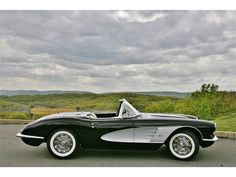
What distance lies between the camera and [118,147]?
5707mm

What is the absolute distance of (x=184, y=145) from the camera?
5715 mm

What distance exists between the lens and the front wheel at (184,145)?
565cm

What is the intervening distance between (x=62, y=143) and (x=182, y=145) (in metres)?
2.03

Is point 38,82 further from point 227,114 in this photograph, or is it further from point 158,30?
point 227,114

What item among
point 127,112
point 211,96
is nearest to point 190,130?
point 127,112

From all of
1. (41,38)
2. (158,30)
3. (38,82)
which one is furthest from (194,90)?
(41,38)

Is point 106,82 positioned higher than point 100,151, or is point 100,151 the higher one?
point 106,82

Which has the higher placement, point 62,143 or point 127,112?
point 127,112

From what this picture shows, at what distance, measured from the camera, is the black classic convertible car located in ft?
18.6

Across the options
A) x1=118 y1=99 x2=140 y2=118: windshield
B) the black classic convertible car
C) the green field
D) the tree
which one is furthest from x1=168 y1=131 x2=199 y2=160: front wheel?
the tree

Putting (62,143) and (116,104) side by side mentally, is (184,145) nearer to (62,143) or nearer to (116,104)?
(62,143)

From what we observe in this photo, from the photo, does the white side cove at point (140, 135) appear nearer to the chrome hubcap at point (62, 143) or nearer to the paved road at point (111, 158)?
the paved road at point (111, 158)

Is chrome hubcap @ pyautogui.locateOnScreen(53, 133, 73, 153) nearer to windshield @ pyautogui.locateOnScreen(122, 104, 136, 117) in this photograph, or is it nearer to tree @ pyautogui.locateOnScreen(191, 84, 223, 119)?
windshield @ pyautogui.locateOnScreen(122, 104, 136, 117)

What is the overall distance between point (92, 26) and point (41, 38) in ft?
7.93
